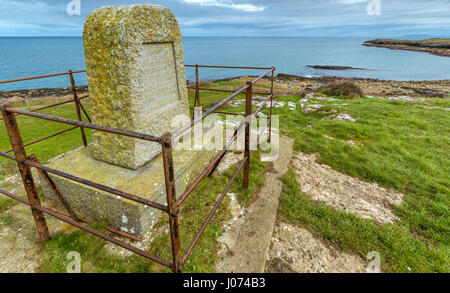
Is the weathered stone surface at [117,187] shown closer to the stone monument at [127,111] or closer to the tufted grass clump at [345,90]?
the stone monument at [127,111]

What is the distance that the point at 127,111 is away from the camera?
303 cm

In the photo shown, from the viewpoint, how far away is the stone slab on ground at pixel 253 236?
2.40 m

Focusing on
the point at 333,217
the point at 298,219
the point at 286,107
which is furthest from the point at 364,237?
the point at 286,107

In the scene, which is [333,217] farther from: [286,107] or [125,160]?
[286,107]

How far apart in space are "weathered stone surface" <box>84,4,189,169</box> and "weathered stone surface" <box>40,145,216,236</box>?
0.58 feet

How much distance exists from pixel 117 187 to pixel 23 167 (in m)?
0.95

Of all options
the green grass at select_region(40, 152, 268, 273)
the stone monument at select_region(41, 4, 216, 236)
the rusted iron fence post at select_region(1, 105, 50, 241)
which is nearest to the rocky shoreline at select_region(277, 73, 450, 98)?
the stone monument at select_region(41, 4, 216, 236)

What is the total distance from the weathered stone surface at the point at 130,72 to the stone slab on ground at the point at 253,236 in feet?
5.51

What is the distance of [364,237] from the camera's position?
2.84 metres

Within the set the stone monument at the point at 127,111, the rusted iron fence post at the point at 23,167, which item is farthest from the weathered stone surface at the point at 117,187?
the rusted iron fence post at the point at 23,167

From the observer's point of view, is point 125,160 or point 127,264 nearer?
point 127,264

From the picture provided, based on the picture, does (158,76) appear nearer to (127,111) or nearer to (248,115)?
(127,111)
